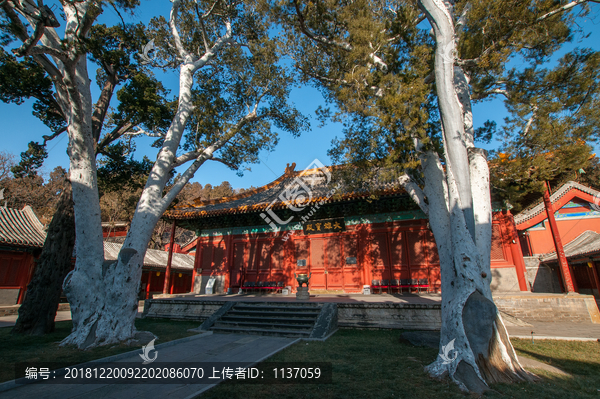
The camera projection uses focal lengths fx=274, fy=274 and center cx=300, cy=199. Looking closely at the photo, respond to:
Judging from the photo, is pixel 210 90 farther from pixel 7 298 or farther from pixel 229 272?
pixel 7 298

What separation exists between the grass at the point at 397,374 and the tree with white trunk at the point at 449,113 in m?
0.26

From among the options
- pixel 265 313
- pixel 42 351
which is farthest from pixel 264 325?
pixel 42 351

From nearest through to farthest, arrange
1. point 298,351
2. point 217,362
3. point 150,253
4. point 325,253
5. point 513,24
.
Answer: point 217,362 → point 298,351 → point 513,24 → point 325,253 → point 150,253

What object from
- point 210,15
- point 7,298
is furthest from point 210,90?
point 7,298

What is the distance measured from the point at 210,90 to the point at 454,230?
809 cm

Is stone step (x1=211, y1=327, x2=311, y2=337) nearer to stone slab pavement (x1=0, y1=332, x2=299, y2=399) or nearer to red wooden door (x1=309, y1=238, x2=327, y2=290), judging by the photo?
stone slab pavement (x1=0, y1=332, x2=299, y2=399)

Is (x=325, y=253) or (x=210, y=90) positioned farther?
(x=325, y=253)

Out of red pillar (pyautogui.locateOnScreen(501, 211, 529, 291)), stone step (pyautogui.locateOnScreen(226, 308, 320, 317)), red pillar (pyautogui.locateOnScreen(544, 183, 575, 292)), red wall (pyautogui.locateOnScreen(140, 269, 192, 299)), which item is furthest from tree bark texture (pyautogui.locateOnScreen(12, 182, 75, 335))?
red wall (pyautogui.locateOnScreen(140, 269, 192, 299))

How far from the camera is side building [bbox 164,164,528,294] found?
9.35 meters

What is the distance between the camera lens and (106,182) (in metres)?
9.13

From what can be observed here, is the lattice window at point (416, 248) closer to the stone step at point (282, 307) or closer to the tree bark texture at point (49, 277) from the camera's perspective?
the stone step at point (282, 307)

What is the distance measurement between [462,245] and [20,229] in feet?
53.3

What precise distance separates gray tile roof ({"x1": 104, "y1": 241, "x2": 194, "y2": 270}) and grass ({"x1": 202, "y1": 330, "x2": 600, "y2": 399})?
1440cm

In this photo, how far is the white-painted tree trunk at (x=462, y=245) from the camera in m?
3.12
